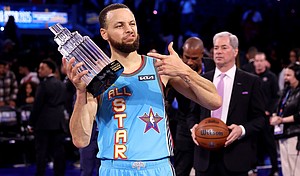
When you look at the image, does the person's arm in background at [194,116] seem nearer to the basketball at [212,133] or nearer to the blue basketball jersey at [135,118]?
the basketball at [212,133]

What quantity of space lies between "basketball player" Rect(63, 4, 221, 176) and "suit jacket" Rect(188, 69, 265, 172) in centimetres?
191

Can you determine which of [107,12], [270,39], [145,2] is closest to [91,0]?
[145,2]

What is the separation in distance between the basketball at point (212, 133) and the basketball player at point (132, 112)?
64.0 inches

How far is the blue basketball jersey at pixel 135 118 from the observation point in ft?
13.0

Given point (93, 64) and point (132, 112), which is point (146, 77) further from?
point (93, 64)

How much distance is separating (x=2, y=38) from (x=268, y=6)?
8.06 m

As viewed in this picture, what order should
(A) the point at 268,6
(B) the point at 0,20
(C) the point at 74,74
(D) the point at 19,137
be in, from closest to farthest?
(C) the point at 74,74 < (D) the point at 19,137 < (B) the point at 0,20 < (A) the point at 268,6

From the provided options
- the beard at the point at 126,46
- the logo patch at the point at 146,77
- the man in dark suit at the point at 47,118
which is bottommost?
the man in dark suit at the point at 47,118

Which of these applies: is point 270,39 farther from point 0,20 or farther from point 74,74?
point 74,74

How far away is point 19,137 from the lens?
1129cm

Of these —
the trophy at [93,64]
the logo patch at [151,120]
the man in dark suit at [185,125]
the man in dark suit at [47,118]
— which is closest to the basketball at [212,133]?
the man in dark suit at [185,125]

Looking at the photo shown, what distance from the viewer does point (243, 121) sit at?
19.6 feet

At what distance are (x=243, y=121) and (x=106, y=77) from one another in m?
2.62

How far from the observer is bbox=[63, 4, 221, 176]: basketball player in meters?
3.95
